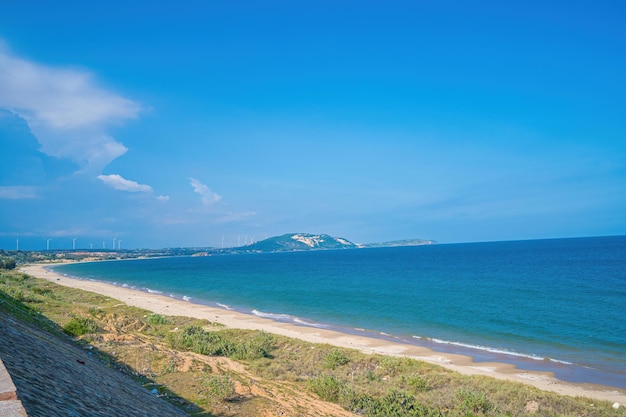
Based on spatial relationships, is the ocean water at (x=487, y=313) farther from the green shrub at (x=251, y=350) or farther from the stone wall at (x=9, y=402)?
the stone wall at (x=9, y=402)

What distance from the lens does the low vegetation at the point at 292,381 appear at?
1420 cm

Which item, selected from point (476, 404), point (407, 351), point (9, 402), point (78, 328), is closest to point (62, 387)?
point (9, 402)

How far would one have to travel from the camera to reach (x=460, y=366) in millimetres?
26906

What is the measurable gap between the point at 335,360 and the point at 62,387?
1885 cm

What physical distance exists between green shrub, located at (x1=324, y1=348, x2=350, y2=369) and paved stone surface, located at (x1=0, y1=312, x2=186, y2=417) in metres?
14.0

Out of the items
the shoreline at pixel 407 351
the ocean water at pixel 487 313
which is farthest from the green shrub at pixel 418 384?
the ocean water at pixel 487 313

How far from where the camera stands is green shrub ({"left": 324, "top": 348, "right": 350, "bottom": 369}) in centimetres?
2344

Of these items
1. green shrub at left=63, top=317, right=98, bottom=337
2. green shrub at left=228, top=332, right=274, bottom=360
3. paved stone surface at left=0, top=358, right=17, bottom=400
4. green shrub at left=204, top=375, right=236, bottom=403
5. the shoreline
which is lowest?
the shoreline

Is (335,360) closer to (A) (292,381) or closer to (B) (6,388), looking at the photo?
(A) (292,381)

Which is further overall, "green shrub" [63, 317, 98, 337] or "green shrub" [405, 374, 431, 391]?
"green shrub" [405, 374, 431, 391]

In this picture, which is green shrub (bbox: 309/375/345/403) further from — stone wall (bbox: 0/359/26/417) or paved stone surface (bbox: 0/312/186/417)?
stone wall (bbox: 0/359/26/417)

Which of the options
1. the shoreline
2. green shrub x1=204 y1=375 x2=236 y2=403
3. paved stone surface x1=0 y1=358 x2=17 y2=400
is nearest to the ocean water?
the shoreline

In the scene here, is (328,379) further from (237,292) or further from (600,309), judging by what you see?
(237,292)

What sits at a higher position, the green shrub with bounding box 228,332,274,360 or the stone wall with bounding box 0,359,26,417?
the stone wall with bounding box 0,359,26,417
